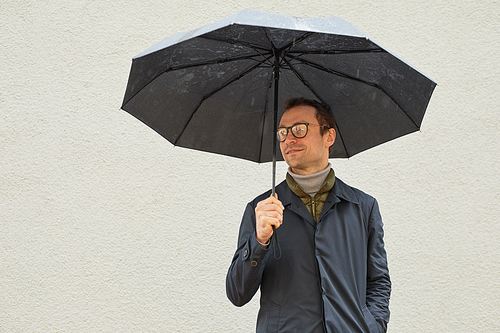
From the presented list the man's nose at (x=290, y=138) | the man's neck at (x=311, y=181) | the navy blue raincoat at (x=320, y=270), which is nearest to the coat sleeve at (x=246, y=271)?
the navy blue raincoat at (x=320, y=270)

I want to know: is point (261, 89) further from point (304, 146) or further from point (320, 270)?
point (320, 270)

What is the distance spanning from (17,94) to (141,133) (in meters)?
1.04

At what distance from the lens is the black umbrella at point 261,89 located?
1.86m

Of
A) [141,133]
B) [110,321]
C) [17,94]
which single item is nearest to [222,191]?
[141,133]

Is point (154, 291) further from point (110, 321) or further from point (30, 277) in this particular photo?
point (30, 277)

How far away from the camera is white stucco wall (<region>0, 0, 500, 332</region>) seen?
3.29 m

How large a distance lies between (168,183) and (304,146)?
165cm

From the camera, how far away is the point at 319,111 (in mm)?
2174

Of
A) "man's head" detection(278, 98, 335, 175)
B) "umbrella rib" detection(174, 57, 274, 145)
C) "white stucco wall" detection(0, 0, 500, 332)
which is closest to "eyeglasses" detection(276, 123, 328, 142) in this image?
"man's head" detection(278, 98, 335, 175)

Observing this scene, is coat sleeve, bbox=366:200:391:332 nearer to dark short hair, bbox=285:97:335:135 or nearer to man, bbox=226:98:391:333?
man, bbox=226:98:391:333

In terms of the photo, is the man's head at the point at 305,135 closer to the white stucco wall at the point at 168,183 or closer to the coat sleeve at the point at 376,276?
the coat sleeve at the point at 376,276

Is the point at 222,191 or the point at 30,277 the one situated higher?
the point at 222,191

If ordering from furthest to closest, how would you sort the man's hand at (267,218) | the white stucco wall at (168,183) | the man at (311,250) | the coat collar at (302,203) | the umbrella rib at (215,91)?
the white stucco wall at (168,183)
the umbrella rib at (215,91)
the coat collar at (302,203)
the man at (311,250)
the man's hand at (267,218)

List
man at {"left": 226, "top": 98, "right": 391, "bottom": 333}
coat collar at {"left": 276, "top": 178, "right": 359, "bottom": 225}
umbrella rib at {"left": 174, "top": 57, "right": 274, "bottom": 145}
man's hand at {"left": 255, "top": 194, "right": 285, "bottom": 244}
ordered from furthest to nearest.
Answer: umbrella rib at {"left": 174, "top": 57, "right": 274, "bottom": 145} < coat collar at {"left": 276, "top": 178, "right": 359, "bottom": 225} < man at {"left": 226, "top": 98, "right": 391, "bottom": 333} < man's hand at {"left": 255, "top": 194, "right": 285, "bottom": 244}
